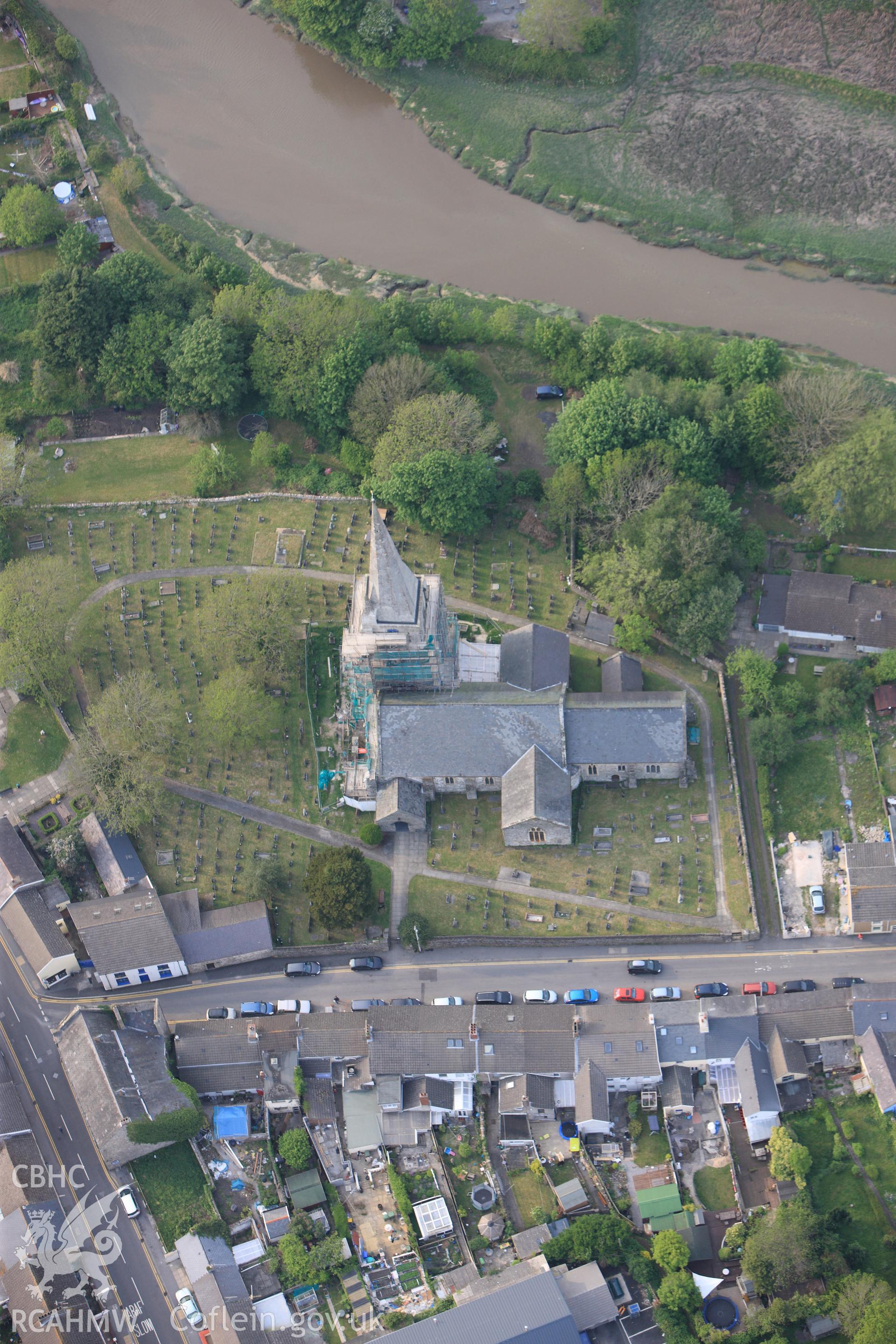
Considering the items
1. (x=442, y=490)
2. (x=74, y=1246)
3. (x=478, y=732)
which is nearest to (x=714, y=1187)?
(x=478, y=732)

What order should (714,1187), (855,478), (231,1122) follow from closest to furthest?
1. (714,1187)
2. (231,1122)
3. (855,478)

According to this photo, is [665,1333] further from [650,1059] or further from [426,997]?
[426,997]

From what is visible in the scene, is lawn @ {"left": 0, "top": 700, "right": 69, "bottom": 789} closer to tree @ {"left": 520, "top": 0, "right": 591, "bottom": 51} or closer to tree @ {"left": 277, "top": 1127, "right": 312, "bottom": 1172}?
tree @ {"left": 277, "top": 1127, "right": 312, "bottom": 1172}

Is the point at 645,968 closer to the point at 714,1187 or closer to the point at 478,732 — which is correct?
the point at 714,1187

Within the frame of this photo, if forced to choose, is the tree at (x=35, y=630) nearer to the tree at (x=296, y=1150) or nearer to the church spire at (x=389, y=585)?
the church spire at (x=389, y=585)

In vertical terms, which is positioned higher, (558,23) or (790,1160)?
(558,23)

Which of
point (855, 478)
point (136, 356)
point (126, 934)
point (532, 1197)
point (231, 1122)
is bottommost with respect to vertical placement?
point (532, 1197)

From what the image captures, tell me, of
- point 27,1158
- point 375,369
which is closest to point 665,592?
point 375,369
